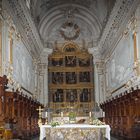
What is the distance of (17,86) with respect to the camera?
1520cm

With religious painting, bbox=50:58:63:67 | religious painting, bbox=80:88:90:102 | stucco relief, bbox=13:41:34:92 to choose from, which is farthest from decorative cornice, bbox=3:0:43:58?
religious painting, bbox=80:88:90:102

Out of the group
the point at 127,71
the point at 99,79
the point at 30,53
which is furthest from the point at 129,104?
the point at 99,79

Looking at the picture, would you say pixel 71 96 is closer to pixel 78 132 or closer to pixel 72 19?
pixel 72 19

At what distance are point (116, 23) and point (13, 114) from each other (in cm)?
895

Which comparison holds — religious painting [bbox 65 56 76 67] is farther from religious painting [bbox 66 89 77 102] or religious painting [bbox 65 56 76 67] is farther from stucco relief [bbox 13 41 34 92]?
stucco relief [bbox 13 41 34 92]

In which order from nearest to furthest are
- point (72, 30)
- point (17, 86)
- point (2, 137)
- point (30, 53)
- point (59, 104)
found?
1. point (2, 137)
2. point (17, 86)
3. point (30, 53)
4. point (59, 104)
5. point (72, 30)

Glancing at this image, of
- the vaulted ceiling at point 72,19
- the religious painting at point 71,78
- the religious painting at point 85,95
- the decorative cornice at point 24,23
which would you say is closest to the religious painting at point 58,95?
the religious painting at point 71,78

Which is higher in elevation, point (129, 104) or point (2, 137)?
point (129, 104)

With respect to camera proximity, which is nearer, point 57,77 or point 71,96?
point 71,96

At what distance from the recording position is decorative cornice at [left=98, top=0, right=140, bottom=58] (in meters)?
15.2

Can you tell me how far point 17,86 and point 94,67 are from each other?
→ 10692 millimetres

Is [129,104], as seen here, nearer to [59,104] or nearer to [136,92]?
[136,92]

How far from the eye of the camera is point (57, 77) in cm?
2497

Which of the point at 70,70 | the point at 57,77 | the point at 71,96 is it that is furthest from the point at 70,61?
the point at 71,96
